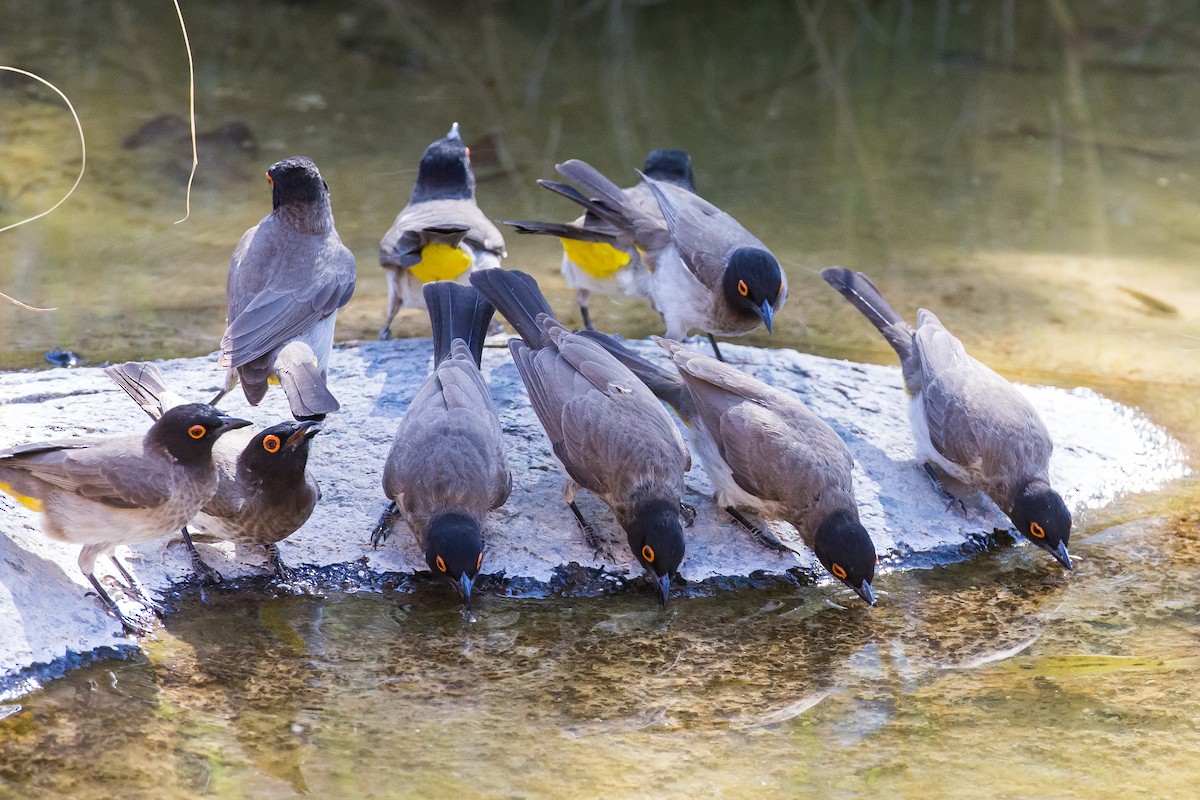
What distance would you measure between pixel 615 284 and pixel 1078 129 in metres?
5.94

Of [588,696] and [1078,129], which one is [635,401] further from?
[1078,129]

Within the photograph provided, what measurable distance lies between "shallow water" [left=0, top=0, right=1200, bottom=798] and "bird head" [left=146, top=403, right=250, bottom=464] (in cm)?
51

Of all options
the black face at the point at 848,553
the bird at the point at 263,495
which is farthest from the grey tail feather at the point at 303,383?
the black face at the point at 848,553

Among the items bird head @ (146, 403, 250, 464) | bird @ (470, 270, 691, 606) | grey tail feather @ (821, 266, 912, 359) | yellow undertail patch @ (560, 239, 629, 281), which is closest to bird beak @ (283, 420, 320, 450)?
bird head @ (146, 403, 250, 464)

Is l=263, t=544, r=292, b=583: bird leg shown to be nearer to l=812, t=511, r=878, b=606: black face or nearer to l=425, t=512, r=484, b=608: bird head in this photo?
l=425, t=512, r=484, b=608: bird head

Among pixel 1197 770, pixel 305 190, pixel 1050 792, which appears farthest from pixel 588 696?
pixel 305 190

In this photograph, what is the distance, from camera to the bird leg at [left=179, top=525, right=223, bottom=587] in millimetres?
4242

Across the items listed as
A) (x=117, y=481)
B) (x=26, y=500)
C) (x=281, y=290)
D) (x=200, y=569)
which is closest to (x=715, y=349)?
(x=281, y=290)

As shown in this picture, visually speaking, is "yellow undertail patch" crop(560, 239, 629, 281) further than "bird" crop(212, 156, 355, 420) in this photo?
Yes

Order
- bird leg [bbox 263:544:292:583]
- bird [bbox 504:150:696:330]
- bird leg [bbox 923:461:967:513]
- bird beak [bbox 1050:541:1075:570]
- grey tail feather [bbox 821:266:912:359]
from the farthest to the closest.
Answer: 1. bird [bbox 504:150:696:330]
2. grey tail feather [bbox 821:266:912:359]
3. bird leg [bbox 923:461:967:513]
4. bird beak [bbox 1050:541:1075:570]
5. bird leg [bbox 263:544:292:583]

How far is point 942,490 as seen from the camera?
5230mm

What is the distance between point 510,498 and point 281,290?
4.27ft

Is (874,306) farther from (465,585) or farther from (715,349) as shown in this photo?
(465,585)

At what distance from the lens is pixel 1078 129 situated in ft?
35.5
